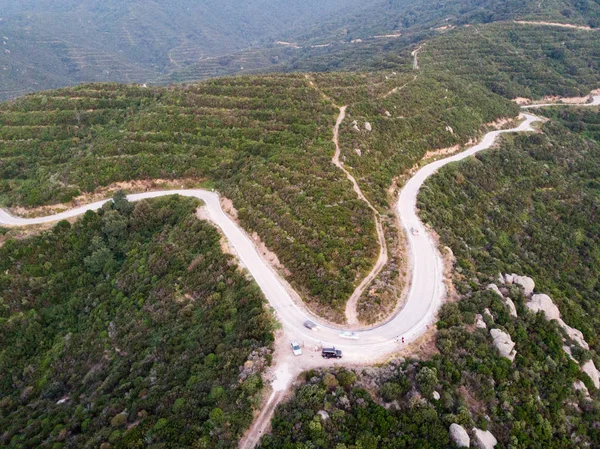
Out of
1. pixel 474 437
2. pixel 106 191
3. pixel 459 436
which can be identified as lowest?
pixel 474 437

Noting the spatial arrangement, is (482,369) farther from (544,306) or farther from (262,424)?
(262,424)

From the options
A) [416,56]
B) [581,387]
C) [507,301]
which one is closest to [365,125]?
[507,301]

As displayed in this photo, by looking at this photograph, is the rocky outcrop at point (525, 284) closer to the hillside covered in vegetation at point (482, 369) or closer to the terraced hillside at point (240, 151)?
the hillside covered in vegetation at point (482, 369)

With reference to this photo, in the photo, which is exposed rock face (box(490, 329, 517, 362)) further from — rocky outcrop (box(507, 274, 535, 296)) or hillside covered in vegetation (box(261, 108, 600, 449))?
rocky outcrop (box(507, 274, 535, 296))

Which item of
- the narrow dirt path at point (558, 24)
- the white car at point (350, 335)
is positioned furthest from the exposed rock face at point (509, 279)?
the narrow dirt path at point (558, 24)

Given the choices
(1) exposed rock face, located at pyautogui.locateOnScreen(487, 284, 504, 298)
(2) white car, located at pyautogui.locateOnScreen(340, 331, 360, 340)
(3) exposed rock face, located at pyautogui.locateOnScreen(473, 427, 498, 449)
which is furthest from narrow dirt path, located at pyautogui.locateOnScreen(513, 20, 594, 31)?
(3) exposed rock face, located at pyautogui.locateOnScreen(473, 427, 498, 449)

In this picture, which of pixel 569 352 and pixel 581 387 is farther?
pixel 569 352
